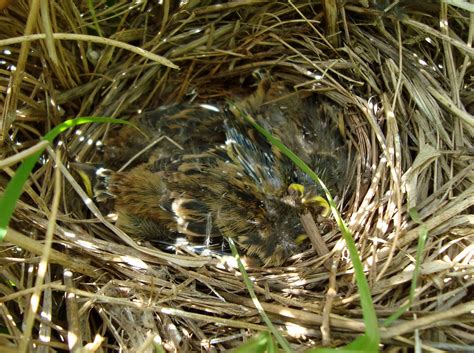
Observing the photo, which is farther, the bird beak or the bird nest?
the bird beak

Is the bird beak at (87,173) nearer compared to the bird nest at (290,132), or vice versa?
the bird nest at (290,132)

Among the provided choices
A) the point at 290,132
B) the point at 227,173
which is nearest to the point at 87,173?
the point at 227,173

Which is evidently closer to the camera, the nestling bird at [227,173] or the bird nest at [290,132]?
the bird nest at [290,132]

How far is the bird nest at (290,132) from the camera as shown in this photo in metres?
1.33

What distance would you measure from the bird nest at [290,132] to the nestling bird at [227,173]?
0.07 metres

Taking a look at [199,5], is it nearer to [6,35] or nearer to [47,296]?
[6,35]

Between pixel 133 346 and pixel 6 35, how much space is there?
3.29 feet

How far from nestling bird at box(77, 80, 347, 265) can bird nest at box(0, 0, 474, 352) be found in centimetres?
7

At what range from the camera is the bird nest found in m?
1.33

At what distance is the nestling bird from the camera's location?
1732 millimetres

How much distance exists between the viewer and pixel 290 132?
194 centimetres

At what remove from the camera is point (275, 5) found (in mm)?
1966

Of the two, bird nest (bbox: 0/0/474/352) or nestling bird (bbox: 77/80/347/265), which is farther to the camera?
nestling bird (bbox: 77/80/347/265)

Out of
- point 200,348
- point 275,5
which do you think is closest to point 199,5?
point 275,5
